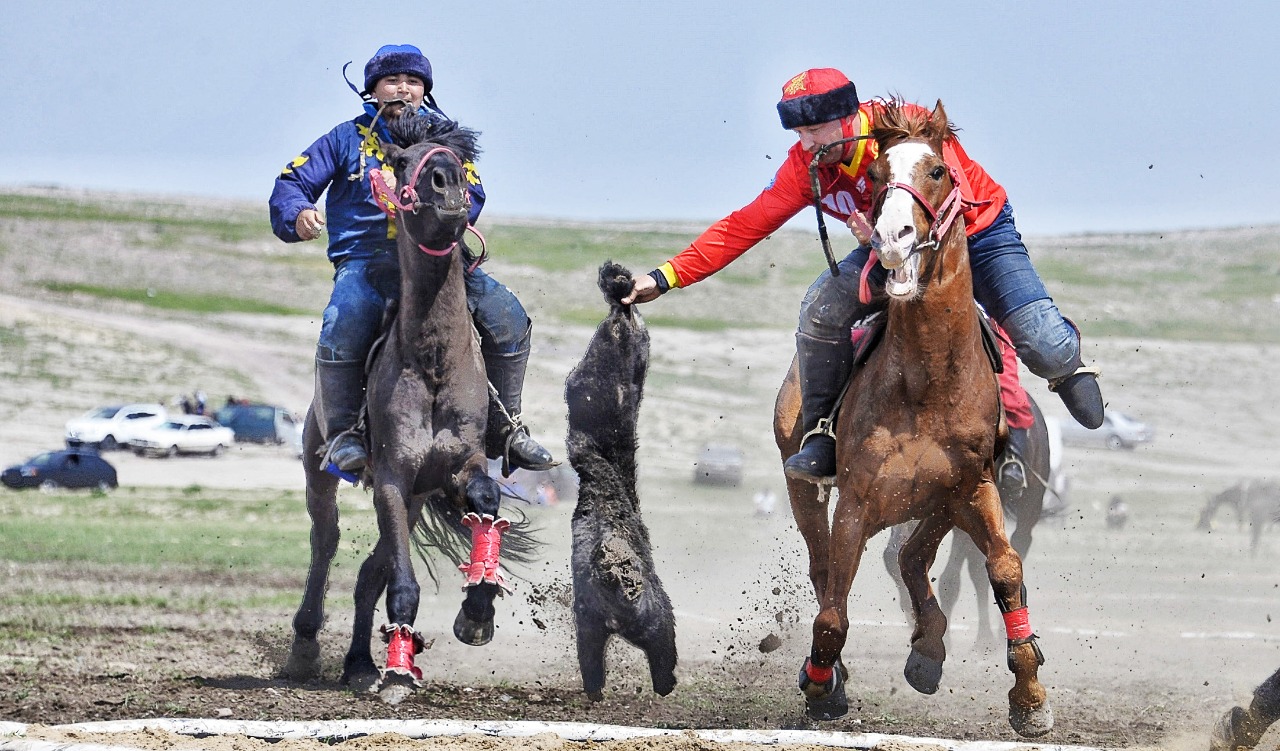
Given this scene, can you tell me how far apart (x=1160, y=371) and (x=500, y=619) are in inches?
1185

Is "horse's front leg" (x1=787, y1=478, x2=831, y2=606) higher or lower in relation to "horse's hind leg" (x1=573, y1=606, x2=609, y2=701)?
higher

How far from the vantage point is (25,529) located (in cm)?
1722

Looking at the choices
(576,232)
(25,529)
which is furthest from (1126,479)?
(576,232)

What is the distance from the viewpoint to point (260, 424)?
29328mm

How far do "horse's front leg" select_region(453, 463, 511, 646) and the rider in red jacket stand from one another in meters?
1.25

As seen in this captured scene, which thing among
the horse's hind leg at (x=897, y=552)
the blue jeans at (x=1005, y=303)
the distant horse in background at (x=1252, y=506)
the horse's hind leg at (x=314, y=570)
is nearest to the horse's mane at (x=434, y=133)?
the blue jeans at (x=1005, y=303)

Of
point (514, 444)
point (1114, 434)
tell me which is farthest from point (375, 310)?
point (1114, 434)

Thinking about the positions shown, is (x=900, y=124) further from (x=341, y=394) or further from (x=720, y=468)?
(x=720, y=468)

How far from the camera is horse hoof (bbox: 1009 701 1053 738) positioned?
6.93 meters

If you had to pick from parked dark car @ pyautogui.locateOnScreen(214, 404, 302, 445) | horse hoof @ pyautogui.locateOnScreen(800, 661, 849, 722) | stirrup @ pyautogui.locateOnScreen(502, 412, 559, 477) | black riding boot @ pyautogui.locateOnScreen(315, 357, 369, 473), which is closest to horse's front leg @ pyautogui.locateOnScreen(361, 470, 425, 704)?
black riding boot @ pyautogui.locateOnScreen(315, 357, 369, 473)

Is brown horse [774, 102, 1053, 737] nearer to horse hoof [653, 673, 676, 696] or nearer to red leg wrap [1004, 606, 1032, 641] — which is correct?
red leg wrap [1004, 606, 1032, 641]

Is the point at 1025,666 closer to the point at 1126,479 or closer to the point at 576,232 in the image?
the point at 1126,479

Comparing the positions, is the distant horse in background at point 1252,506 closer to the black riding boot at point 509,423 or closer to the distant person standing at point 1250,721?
the distant person standing at point 1250,721

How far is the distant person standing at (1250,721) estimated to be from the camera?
272 inches
